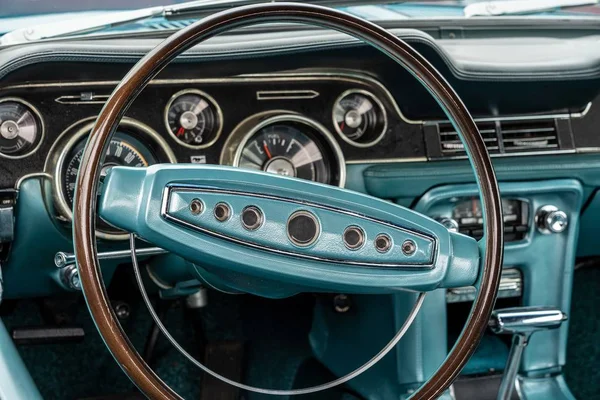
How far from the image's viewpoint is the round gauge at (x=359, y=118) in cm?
208

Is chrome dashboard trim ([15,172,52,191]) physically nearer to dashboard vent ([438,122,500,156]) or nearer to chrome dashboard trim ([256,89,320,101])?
chrome dashboard trim ([256,89,320,101])

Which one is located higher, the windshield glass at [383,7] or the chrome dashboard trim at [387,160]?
the windshield glass at [383,7]

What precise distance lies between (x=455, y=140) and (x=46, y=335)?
1.01 metres

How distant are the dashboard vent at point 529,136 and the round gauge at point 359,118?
11.4 inches

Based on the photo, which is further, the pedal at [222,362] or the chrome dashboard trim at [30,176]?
the pedal at [222,362]

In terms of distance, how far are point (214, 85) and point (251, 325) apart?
0.90 metres

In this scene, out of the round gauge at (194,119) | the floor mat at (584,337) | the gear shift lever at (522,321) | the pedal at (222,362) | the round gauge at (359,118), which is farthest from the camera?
the floor mat at (584,337)

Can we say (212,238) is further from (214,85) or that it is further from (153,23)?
(153,23)

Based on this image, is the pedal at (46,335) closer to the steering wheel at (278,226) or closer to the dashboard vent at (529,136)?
the steering wheel at (278,226)

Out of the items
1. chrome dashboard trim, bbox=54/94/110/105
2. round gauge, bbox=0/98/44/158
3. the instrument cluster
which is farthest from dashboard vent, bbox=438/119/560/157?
round gauge, bbox=0/98/44/158

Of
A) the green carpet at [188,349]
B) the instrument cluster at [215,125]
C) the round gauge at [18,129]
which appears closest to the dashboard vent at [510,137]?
the instrument cluster at [215,125]

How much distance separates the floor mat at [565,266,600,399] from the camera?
8.98 ft

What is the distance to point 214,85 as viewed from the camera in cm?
200

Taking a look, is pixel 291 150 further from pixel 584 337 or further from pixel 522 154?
pixel 584 337
